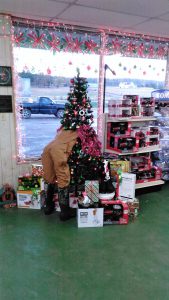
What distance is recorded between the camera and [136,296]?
6.86 ft

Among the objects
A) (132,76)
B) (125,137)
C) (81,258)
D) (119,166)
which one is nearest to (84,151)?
(119,166)

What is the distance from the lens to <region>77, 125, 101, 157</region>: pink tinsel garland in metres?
3.23

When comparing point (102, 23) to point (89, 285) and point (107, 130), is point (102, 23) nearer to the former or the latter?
point (107, 130)

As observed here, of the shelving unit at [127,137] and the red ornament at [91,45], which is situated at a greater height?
the red ornament at [91,45]

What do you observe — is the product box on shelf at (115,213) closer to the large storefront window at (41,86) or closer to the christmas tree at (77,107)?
the christmas tree at (77,107)

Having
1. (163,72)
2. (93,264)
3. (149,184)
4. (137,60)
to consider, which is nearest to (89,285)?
(93,264)

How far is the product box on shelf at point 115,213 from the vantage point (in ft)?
10.5

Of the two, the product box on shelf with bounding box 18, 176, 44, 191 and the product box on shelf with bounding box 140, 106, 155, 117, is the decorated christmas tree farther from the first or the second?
the product box on shelf with bounding box 140, 106, 155, 117

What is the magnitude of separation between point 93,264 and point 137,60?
3.36 meters

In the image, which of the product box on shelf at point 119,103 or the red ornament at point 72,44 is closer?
the red ornament at point 72,44

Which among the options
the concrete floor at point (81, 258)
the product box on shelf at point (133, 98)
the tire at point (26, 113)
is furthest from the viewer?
the product box on shelf at point (133, 98)

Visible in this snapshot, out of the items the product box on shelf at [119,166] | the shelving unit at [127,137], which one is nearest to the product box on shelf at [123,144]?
the shelving unit at [127,137]

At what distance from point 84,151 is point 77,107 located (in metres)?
0.57

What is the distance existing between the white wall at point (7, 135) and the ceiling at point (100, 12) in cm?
29
